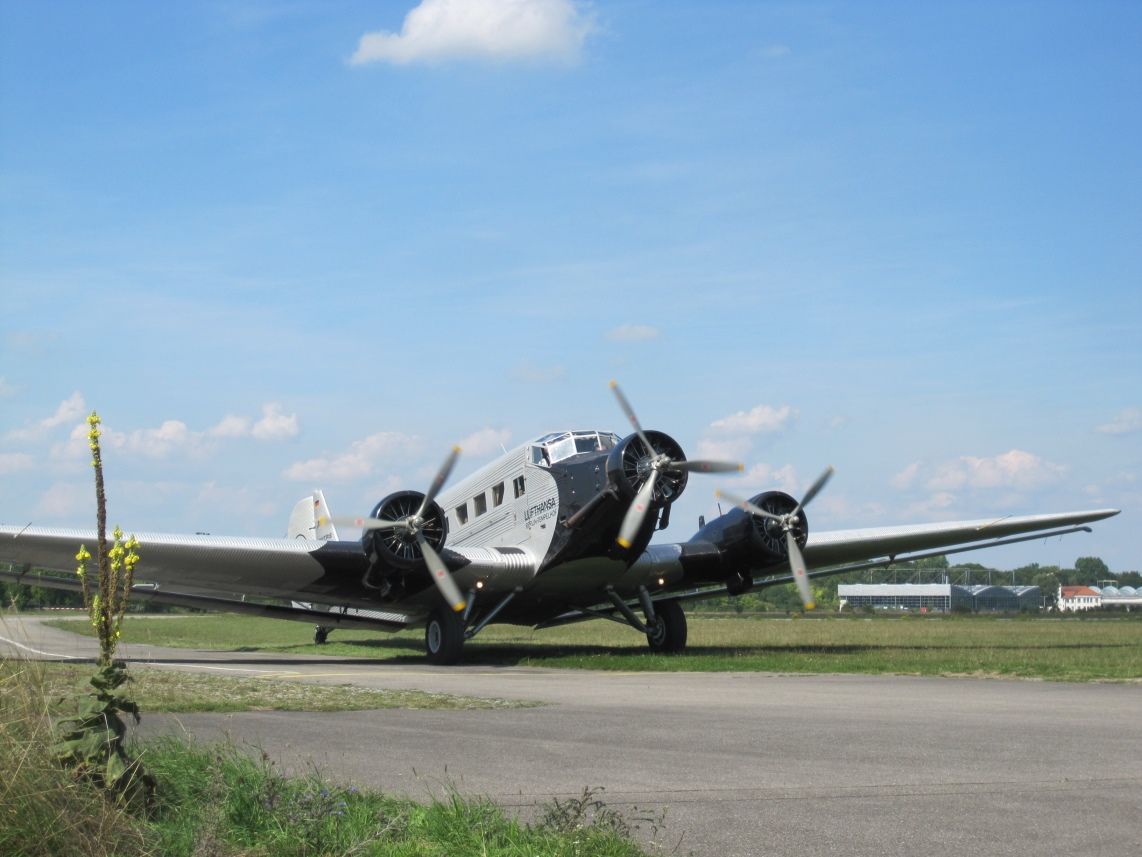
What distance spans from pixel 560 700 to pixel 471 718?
98.3 inches

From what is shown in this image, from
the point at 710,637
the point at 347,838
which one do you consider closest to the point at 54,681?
the point at 347,838

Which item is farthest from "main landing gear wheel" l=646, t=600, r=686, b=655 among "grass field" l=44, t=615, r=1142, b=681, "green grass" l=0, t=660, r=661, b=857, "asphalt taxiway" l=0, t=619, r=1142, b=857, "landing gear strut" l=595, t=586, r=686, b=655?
"green grass" l=0, t=660, r=661, b=857

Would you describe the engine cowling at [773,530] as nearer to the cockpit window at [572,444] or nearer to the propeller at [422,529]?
the cockpit window at [572,444]

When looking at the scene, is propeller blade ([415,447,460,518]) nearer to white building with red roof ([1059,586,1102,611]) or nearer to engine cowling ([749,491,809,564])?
engine cowling ([749,491,809,564])

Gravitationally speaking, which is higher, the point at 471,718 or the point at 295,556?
the point at 295,556

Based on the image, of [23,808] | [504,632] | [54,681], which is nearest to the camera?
[23,808]

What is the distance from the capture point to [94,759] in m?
5.80

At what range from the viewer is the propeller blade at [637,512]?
21.6 m

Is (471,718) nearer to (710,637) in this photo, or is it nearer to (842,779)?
(842,779)

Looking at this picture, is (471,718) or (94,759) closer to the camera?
(94,759)

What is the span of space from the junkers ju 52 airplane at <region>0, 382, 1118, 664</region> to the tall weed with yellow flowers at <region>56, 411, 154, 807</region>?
16.0 meters

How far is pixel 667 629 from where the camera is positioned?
26.1 m

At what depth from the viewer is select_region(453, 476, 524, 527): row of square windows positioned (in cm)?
2530

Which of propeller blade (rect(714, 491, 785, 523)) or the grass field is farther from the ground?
propeller blade (rect(714, 491, 785, 523))
